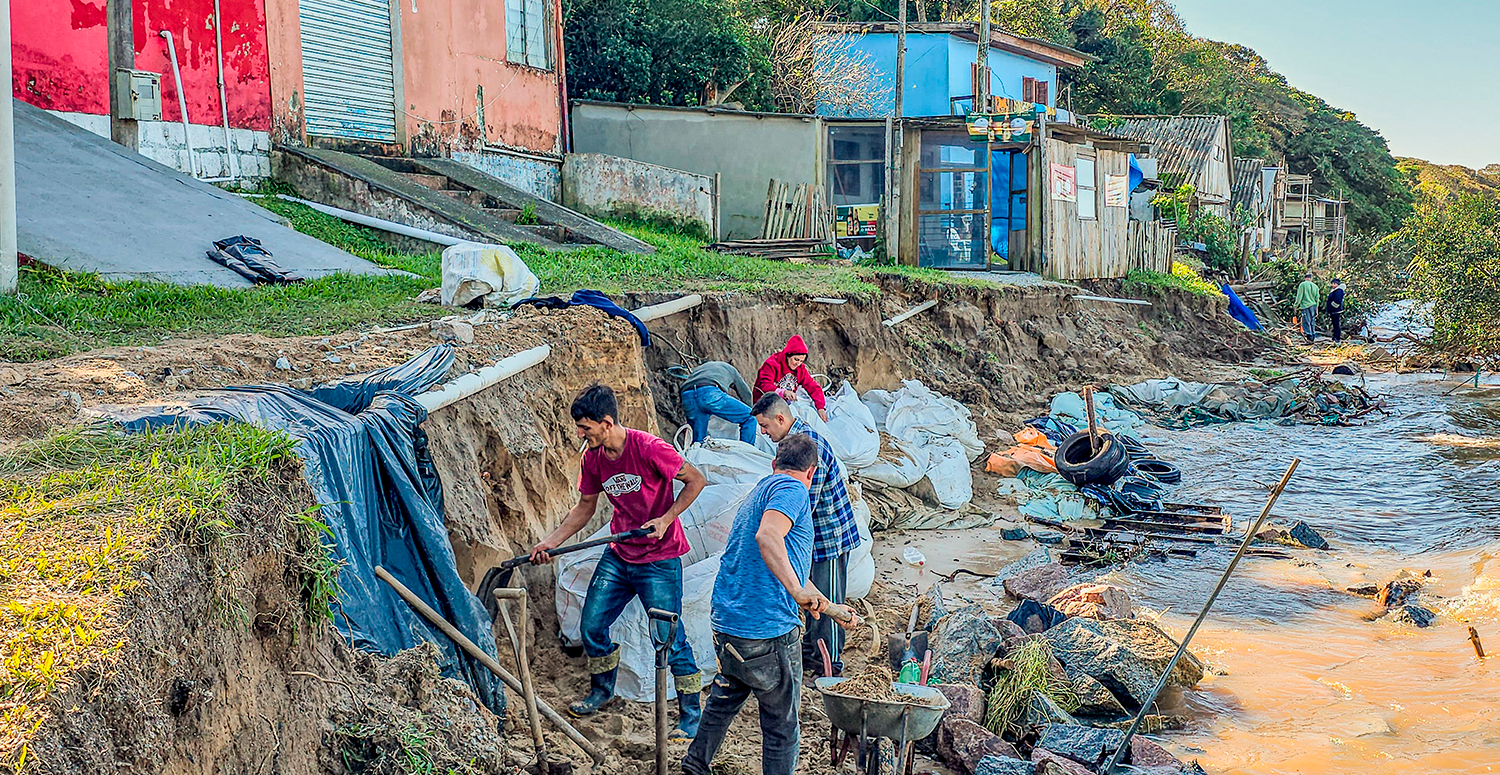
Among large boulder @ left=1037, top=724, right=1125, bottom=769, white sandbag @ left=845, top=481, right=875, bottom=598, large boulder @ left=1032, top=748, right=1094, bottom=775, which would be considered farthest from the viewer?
white sandbag @ left=845, top=481, right=875, bottom=598

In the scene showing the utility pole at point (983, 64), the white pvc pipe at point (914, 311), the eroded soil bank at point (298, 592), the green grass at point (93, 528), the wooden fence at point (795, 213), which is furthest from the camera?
the utility pole at point (983, 64)

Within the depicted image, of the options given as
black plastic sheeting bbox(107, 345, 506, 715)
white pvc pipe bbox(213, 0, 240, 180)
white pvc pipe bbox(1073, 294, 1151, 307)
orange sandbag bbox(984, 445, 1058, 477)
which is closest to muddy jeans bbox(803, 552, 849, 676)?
black plastic sheeting bbox(107, 345, 506, 715)

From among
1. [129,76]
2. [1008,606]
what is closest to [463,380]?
[1008,606]

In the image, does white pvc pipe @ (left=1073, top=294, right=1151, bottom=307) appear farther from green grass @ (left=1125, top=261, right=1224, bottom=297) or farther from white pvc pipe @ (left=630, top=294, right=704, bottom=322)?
white pvc pipe @ (left=630, top=294, right=704, bottom=322)

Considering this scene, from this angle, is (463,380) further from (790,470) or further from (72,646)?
(72,646)

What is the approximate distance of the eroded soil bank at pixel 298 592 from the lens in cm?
251

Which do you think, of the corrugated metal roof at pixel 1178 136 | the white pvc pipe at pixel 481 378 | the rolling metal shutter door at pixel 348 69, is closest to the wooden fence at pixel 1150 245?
the corrugated metal roof at pixel 1178 136

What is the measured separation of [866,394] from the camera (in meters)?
11.5

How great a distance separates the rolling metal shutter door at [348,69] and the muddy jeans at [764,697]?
1100cm

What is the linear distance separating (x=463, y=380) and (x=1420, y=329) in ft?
88.7

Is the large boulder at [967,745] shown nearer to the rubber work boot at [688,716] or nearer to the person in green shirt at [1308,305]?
the rubber work boot at [688,716]

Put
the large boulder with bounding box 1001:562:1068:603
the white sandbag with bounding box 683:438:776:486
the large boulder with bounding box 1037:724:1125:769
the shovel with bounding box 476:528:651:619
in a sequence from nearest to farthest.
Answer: the shovel with bounding box 476:528:651:619 < the large boulder with bounding box 1037:724:1125:769 < the white sandbag with bounding box 683:438:776:486 < the large boulder with bounding box 1001:562:1068:603

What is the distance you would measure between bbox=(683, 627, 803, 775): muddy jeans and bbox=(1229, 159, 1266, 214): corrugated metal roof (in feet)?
122

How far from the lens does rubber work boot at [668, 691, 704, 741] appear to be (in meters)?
5.25
